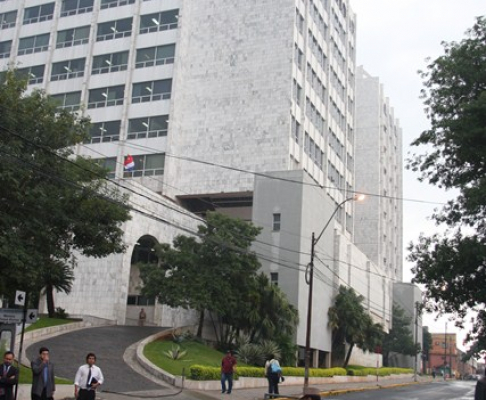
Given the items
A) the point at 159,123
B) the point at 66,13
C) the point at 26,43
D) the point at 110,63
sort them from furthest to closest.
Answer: the point at 26,43 < the point at 66,13 < the point at 110,63 < the point at 159,123

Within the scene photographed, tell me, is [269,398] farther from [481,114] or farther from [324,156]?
[324,156]

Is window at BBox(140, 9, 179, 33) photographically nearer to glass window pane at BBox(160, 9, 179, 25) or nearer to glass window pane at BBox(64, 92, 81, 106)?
glass window pane at BBox(160, 9, 179, 25)

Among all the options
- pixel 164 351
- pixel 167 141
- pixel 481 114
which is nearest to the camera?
pixel 481 114

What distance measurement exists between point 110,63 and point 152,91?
20.2 ft

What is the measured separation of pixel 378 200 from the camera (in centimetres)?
9156

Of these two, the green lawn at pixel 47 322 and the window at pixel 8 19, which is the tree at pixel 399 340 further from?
the window at pixel 8 19

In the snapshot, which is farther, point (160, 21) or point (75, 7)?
point (75, 7)

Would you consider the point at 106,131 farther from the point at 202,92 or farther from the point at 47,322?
the point at 47,322

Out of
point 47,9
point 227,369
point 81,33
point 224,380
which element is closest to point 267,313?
point 224,380

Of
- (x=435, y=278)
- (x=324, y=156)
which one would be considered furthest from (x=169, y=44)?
(x=435, y=278)

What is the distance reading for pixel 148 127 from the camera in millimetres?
58625

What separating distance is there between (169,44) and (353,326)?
101 ft

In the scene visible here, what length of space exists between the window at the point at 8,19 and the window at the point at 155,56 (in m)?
17.6

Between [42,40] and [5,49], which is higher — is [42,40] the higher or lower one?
the higher one
